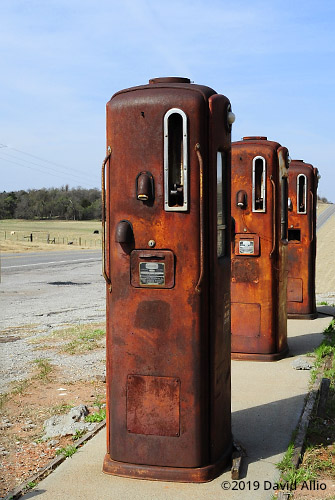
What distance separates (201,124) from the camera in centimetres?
420

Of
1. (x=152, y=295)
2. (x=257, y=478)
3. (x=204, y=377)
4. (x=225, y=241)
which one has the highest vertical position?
(x=225, y=241)

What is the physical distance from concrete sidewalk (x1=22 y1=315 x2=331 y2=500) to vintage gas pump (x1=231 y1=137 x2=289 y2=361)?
0.53 metres

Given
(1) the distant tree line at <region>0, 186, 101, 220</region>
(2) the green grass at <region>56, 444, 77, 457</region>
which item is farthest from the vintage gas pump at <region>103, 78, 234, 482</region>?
(1) the distant tree line at <region>0, 186, 101, 220</region>

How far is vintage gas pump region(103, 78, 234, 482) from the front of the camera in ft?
13.9

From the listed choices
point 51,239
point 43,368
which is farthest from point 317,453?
point 51,239

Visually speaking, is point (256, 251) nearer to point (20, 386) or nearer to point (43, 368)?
point (43, 368)

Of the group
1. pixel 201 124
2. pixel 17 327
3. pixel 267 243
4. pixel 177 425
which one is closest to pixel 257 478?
pixel 177 425

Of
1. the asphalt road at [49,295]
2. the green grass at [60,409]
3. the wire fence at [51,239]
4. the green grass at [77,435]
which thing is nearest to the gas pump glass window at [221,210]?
the green grass at [77,435]

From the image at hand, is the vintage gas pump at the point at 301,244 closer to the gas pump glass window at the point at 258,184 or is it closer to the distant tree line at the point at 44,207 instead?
the gas pump glass window at the point at 258,184

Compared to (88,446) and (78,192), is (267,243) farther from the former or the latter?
(78,192)

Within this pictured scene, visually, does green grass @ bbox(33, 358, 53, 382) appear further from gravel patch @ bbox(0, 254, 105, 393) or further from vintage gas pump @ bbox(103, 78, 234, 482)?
vintage gas pump @ bbox(103, 78, 234, 482)

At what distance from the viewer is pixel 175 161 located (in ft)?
14.4

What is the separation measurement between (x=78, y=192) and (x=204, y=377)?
118 meters

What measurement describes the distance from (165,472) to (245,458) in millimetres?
778
